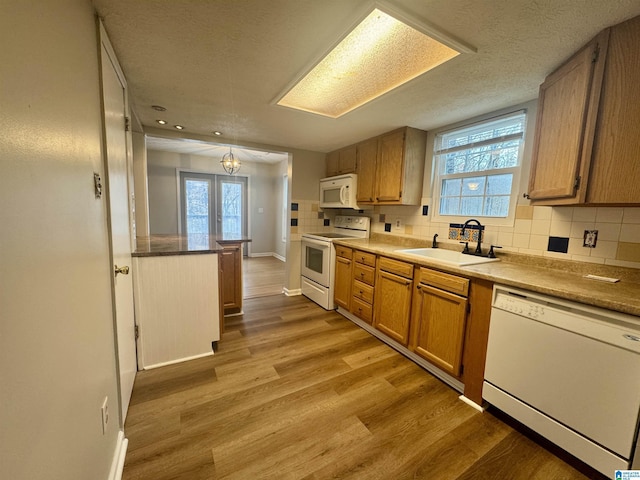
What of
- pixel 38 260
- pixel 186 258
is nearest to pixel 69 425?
pixel 38 260

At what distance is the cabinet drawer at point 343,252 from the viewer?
2902mm

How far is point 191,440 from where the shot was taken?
1394 mm

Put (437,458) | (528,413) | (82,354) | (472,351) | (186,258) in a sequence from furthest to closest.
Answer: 1. (186,258)
2. (472,351)
3. (528,413)
4. (437,458)
5. (82,354)

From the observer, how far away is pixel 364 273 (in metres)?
2.68

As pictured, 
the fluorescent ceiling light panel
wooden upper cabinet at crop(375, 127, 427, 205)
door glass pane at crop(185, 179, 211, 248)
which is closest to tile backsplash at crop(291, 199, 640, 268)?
wooden upper cabinet at crop(375, 127, 427, 205)

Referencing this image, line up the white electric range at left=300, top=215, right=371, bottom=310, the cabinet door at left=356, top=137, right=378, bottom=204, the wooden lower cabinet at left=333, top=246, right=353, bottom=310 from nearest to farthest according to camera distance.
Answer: the wooden lower cabinet at left=333, top=246, right=353, bottom=310, the cabinet door at left=356, top=137, right=378, bottom=204, the white electric range at left=300, top=215, right=371, bottom=310

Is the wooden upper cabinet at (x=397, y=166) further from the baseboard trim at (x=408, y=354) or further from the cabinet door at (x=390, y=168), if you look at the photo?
the baseboard trim at (x=408, y=354)

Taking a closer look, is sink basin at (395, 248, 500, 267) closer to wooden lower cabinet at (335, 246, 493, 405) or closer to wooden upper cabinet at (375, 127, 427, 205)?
wooden lower cabinet at (335, 246, 493, 405)

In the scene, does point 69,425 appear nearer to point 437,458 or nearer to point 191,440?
point 191,440

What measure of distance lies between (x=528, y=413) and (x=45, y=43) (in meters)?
2.52

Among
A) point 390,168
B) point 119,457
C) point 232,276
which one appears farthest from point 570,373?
point 232,276

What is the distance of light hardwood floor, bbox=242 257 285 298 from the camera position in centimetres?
384

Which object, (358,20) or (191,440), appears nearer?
(358,20)

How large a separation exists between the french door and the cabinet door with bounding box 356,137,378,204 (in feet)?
10.8
